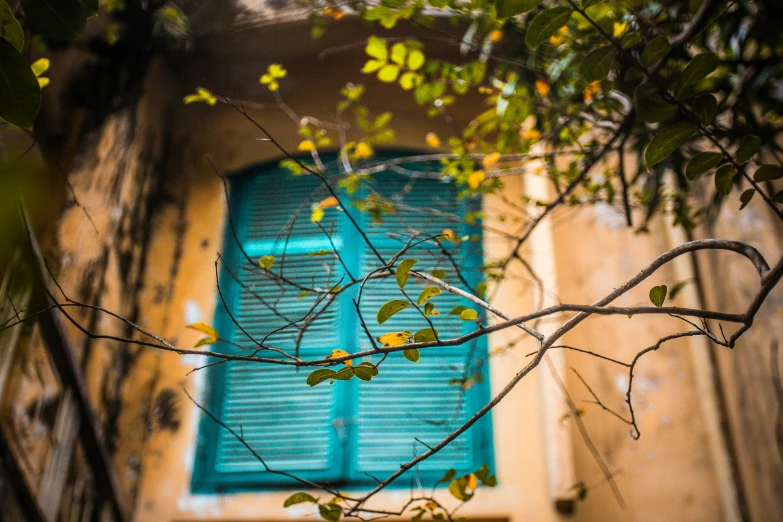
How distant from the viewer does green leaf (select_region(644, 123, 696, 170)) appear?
1.04 m

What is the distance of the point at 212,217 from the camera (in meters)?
3.29

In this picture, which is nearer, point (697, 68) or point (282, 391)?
point (697, 68)

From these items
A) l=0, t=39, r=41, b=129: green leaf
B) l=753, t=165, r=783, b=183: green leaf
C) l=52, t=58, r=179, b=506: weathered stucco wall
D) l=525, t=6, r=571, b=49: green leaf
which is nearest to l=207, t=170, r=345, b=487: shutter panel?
l=52, t=58, r=179, b=506: weathered stucco wall

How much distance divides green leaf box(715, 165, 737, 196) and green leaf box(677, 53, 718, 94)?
6.8 inches

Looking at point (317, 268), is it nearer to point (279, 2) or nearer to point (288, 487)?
point (288, 487)

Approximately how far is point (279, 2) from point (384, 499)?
2494mm

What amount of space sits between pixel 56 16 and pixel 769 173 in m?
1.17

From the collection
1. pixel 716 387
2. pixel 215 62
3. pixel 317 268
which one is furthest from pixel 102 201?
pixel 716 387

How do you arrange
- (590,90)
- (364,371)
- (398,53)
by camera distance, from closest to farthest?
(364,371) → (398,53) → (590,90)

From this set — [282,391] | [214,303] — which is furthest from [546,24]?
[214,303]

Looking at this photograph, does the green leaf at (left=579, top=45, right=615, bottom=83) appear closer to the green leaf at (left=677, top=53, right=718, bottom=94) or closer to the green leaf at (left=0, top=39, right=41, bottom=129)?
the green leaf at (left=677, top=53, right=718, bottom=94)

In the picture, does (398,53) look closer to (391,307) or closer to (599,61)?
(599,61)

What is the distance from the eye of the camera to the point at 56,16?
2.56 ft

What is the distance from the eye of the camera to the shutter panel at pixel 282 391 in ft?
8.71
